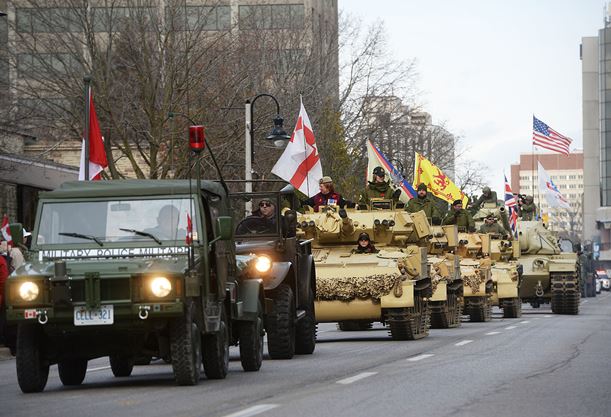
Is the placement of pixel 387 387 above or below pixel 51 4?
below

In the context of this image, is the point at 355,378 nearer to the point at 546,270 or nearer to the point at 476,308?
the point at 476,308

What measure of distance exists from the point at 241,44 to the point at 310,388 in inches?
1477

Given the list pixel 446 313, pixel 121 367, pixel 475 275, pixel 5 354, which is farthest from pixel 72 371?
pixel 475 275

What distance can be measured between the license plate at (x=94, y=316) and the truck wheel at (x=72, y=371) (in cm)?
177

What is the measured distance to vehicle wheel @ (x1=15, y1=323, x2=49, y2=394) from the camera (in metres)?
15.5

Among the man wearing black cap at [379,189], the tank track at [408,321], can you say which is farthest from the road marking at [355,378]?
the man wearing black cap at [379,189]

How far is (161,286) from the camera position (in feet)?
50.1

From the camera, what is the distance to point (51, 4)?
45.8 meters

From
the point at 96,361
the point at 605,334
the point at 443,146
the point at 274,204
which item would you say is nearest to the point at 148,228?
the point at 274,204

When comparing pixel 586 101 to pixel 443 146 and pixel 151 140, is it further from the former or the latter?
pixel 151 140

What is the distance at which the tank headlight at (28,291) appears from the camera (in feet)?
50.4

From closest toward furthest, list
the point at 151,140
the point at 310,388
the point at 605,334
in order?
the point at 310,388 → the point at 605,334 → the point at 151,140

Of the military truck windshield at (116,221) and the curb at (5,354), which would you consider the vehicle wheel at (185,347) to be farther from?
the curb at (5,354)

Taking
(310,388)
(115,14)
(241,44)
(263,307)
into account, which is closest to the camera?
(310,388)
